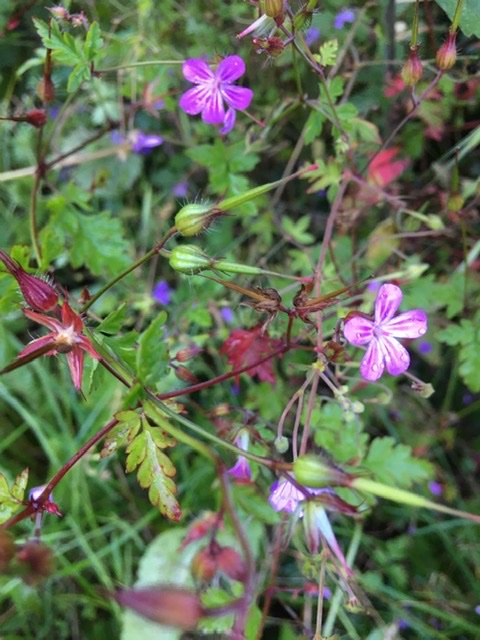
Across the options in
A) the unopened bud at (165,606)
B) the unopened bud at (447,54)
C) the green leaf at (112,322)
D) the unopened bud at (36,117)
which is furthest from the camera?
the unopened bud at (36,117)

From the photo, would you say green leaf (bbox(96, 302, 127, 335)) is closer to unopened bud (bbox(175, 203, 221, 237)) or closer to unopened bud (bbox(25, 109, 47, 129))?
unopened bud (bbox(175, 203, 221, 237))

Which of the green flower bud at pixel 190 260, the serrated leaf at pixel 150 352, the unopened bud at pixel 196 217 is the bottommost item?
the serrated leaf at pixel 150 352

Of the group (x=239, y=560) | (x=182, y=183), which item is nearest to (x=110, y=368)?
(x=239, y=560)

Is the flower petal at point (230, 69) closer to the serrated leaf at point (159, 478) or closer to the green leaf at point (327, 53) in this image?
the green leaf at point (327, 53)

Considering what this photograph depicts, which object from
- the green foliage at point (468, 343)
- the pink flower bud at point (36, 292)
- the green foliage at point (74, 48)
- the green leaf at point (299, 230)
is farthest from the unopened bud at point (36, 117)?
the green foliage at point (468, 343)

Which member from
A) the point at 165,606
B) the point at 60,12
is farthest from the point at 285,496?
the point at 60,12

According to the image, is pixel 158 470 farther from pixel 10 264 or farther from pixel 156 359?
pixel 10 264
